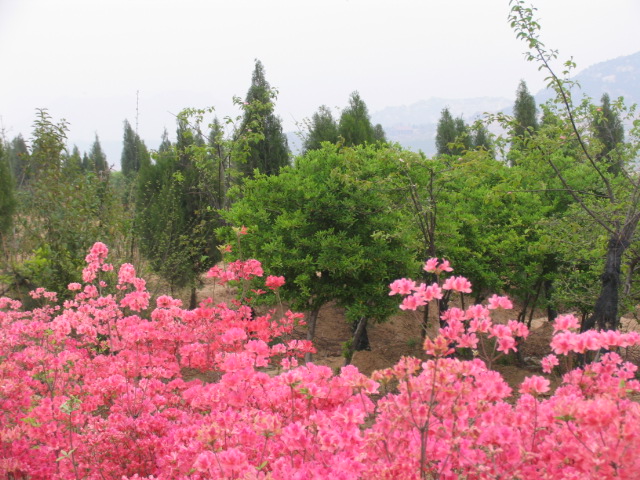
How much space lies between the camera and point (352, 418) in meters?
1.94

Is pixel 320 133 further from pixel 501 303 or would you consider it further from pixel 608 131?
pixel 501 303

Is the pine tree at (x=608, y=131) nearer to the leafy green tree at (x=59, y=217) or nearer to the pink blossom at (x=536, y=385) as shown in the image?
the pink blossom at (x=536, y=385)

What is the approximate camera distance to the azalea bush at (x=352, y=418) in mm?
1793

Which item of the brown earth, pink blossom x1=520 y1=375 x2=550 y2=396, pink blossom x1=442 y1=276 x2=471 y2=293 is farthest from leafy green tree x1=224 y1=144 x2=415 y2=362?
pink blossom x1=520 y1=375 x2=550 y2=396

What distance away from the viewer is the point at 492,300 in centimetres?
239

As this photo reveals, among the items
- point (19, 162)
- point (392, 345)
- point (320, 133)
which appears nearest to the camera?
point (392, 345)

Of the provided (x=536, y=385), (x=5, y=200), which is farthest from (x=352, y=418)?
(x=5, y=200)

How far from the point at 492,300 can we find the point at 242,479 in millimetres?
1425

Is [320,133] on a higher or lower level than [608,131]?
higher

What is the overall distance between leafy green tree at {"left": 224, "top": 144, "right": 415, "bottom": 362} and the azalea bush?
11.1ft

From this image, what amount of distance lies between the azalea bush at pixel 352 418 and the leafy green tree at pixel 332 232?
3386 millimetres

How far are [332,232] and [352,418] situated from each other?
5.00m

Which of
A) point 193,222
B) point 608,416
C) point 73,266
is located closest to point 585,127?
point 608,416

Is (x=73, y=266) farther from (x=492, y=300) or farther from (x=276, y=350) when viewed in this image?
(x=492, y=300)
